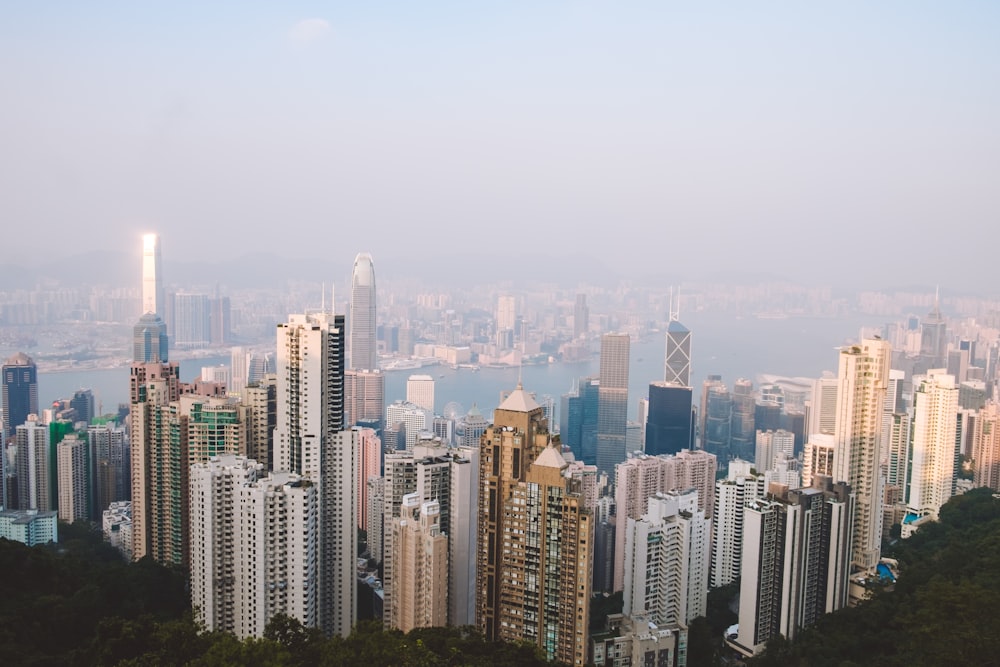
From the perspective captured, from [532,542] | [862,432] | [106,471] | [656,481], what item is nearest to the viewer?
[532,542]

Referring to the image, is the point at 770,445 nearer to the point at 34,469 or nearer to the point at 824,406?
the point at 824,406

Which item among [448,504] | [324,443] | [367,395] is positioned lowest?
[367,395]

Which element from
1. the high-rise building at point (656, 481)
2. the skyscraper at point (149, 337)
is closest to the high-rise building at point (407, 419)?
the skyscraper at point (149, 337)

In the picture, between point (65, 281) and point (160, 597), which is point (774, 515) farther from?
point (65, 281)

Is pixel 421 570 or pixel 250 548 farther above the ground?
pixel 250 548

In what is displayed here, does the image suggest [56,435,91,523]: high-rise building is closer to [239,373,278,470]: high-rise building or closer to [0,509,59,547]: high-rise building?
[0,509,59,547]: high-rise building

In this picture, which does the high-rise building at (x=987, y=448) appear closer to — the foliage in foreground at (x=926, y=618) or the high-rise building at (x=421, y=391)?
the foliage in foreground at (x=926, y=618)

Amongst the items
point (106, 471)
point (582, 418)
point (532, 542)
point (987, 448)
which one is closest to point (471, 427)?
point (582, 418)
